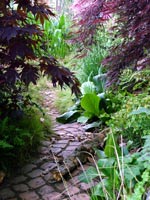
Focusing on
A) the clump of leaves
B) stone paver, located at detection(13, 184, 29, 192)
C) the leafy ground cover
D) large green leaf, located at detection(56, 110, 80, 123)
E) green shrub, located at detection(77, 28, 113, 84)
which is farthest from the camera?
green shrub, located at detection(77, 28, 113, 84)

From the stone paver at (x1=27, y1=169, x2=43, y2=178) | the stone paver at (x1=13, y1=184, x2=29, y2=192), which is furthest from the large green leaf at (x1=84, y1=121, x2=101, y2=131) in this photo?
the stone paver at (x1=13, y1=184, x2=29, y2=192)

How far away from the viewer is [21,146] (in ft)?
7.75

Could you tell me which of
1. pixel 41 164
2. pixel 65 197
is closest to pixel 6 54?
pixel 41 164

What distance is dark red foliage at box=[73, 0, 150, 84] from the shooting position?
2176mm

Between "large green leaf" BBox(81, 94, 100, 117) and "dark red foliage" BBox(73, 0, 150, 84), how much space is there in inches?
15.7

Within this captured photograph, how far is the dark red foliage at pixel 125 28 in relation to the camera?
218 cm

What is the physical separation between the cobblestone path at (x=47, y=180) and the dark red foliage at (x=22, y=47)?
0.63 metres

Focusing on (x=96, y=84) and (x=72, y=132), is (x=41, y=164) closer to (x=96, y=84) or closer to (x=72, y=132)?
(x=72, y=132)

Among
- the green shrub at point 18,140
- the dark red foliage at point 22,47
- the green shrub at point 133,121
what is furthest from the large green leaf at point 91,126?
the dark red foliage at point 22,47

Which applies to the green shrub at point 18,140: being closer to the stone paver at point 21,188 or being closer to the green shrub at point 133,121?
the stone paver at point 21,188

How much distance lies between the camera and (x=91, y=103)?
3119mm

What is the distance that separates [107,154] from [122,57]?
38.9 inches

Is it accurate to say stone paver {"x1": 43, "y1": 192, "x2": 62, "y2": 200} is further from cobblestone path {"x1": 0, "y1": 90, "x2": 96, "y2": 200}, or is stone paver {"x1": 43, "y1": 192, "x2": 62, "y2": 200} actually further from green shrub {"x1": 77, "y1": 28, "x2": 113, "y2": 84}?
green shrub {"x1": 77, "y1": 28, "x2": 113, "y2": 84}

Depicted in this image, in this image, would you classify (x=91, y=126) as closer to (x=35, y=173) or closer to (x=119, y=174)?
(x=35, y=173)
